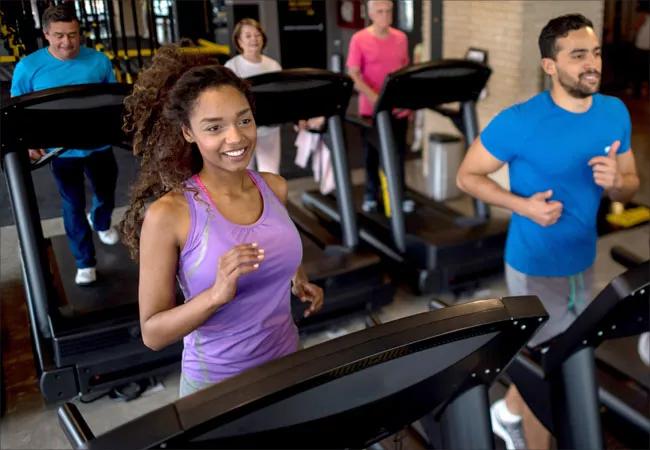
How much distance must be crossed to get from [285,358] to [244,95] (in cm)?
74

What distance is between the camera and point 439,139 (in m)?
4.80

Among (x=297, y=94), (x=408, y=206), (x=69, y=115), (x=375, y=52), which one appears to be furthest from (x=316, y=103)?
(x=408, y=206)

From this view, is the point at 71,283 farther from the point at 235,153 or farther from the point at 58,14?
the point at 235,153

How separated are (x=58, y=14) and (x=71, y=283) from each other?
1.25 meters

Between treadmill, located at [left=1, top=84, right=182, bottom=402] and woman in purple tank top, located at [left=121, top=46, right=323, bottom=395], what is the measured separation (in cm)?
97

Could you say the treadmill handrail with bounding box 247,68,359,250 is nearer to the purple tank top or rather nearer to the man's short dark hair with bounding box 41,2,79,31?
the man's short dark hair with bounding box 41,2,79,31

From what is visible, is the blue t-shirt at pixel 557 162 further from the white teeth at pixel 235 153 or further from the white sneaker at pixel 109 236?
the white sneaker at pixel 109 236

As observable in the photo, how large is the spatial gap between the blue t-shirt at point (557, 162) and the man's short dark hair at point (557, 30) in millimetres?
135

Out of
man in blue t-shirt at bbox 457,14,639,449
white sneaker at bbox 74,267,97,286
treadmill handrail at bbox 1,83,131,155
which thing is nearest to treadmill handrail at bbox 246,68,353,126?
treadmill handrail at bbox 1,83,131,155

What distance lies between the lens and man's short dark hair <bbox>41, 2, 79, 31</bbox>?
246cm

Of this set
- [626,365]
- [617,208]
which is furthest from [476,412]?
[617,208]

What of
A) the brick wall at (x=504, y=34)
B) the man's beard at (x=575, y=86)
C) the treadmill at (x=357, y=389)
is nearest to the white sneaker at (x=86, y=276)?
the man's beard at (x=575, y=86)

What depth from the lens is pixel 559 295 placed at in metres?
2.31

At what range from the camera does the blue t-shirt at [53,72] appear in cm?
253
